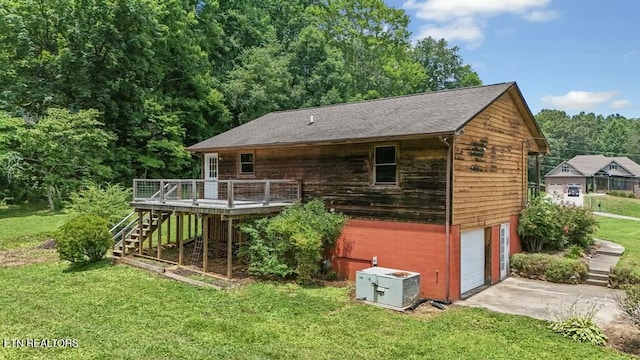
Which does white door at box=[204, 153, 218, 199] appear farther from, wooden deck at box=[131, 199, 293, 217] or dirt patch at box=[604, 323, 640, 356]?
dirt patch at box=[604, 323, 640, 356]

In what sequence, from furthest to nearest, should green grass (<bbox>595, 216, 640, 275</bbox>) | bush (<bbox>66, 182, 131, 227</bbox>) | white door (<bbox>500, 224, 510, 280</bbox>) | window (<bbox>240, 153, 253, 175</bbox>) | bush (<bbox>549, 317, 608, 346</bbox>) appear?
1. bush (<bbox>66, 182, 131, 227</bbox>)
2. window (<bbox>240, 153, 253, 175</bbox>)
3. green grass (<bbox>595, 216, 640, 275</bbox>)
4. white door (<bbox>500, 224, 510, 280</bbox>)
5. bush (<bbox>549, 317, 608, 346</bbox>)

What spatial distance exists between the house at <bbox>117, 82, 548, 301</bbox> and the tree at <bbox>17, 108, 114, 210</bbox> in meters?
9.98

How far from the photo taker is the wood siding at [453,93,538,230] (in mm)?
11367

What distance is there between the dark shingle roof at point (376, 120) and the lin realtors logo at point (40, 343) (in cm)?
805

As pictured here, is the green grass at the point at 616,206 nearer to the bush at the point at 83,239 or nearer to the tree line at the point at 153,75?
the tree line at the point at 153,75

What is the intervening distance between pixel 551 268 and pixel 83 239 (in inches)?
581

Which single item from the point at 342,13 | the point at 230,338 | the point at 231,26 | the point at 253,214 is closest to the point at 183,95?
the point at 231,26

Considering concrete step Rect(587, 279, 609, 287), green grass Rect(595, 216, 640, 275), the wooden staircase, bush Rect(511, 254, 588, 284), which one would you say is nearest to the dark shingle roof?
the wooden staircase

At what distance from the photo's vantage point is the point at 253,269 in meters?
12.2

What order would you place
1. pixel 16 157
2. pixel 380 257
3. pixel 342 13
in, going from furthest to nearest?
pixel 342 13, pixel 16 157, pixel 380 257

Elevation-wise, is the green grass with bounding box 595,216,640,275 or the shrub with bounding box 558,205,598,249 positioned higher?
the shrub with bounding box 558,205,598,249

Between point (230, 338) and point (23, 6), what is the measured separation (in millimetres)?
27099

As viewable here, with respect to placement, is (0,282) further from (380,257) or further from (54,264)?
(380,257)

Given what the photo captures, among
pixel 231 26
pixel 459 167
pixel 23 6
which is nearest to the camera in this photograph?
pixel 459 167
